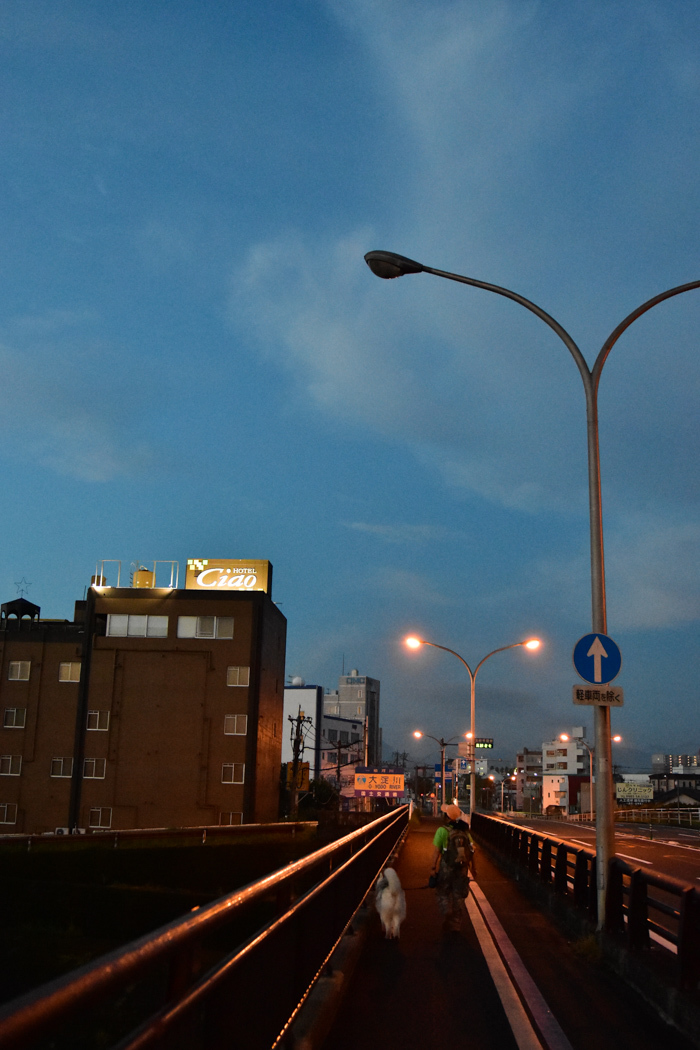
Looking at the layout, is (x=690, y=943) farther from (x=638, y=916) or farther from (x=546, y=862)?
(x=546, y=862)

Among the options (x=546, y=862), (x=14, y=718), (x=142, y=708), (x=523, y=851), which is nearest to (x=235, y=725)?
(x=142, y=708)

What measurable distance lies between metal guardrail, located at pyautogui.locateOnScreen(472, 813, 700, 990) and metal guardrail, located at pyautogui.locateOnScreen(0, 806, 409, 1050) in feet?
9.24

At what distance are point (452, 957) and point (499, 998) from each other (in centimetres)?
205

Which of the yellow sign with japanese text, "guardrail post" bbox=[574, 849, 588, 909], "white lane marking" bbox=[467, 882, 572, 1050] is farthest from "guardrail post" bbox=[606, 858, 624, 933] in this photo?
the yellow sign with japanese text

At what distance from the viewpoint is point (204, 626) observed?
57.9 metres

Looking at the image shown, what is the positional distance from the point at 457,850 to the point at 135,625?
1919 inches

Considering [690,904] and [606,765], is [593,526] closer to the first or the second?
[606,765]

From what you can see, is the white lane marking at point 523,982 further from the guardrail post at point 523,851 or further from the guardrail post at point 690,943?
the guardrail post at point 523,851

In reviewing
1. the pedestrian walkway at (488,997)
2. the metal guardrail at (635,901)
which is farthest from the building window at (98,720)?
the pedestrian walkway at (488,997)

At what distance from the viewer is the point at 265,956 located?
14.3 feet

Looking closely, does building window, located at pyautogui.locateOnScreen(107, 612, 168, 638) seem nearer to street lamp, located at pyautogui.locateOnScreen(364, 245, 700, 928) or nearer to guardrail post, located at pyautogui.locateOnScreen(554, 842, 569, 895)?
guardrail post, located at pyautogui.locateOnScreen(554, 842, 569, 895)

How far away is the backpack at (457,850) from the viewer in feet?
37.8

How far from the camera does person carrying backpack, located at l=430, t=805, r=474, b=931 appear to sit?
36.3ft

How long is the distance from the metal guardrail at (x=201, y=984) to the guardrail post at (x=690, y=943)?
2.78 meters
